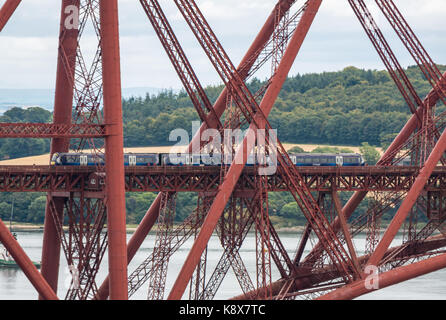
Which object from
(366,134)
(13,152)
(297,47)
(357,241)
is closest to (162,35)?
(297,47)

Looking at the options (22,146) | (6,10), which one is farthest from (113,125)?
(22,146)

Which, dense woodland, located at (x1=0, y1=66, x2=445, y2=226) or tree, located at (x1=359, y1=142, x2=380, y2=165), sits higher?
dense woodland, located at (x1=0, y1=66, x2=445, y2=226)

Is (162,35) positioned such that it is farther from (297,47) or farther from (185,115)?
(185,115)

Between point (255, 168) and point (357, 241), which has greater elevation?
point (255, 168)

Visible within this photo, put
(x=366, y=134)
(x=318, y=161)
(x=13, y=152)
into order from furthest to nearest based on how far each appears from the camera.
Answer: (x=366, y=134)
(x=13, y=152)
(x=318, y=161)

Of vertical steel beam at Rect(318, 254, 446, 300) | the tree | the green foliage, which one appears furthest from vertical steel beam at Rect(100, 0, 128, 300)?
the green foliage

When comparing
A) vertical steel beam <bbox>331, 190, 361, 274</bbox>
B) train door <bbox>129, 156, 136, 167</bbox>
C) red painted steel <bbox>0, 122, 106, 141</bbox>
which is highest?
red painted steel <bbox>0, 122, 106, 141</bbox>

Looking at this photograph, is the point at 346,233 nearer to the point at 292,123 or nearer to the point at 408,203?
the point at 408,203

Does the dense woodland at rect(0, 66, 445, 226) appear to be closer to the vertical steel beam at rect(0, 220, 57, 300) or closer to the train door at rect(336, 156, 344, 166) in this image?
the train door at rect(336, 156, 344, 166)

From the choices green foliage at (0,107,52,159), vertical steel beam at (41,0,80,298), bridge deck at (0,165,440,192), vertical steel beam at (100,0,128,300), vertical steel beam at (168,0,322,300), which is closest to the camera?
vertical steel beam at (100,0,128,300)
